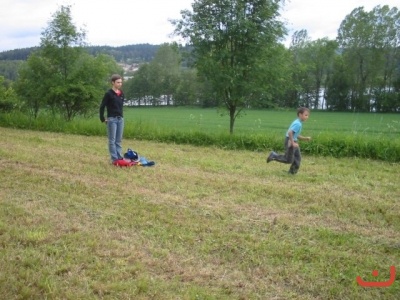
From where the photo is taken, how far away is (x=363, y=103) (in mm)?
51406

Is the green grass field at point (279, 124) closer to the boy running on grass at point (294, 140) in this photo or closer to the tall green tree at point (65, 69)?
the tall green tree at point (65, 69)

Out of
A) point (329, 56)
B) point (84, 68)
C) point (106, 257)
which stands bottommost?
point (106, 257)

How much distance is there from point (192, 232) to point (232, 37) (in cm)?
866

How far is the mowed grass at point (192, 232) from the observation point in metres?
3.22

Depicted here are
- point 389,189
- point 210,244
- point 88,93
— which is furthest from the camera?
point 88,93

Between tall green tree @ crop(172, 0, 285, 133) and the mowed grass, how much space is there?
4697 mm

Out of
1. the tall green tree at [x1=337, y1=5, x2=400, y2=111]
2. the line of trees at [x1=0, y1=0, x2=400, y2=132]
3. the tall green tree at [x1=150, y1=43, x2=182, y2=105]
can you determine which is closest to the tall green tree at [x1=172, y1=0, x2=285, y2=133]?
the line of trees at [x1=0, y1=0, x2=400, y2=132]

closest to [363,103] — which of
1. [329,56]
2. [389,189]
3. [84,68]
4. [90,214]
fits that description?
[329,56]

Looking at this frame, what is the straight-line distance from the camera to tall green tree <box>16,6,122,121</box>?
49.0ft

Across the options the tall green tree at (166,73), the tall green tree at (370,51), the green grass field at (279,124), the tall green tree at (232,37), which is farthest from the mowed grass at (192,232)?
the tall green tree at (166,73)

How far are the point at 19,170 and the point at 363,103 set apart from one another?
170 feet

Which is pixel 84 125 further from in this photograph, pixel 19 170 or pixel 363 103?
pixel 363 103

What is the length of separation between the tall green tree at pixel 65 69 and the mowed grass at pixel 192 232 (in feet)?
26.2

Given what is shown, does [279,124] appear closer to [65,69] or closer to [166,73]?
[65,69]
